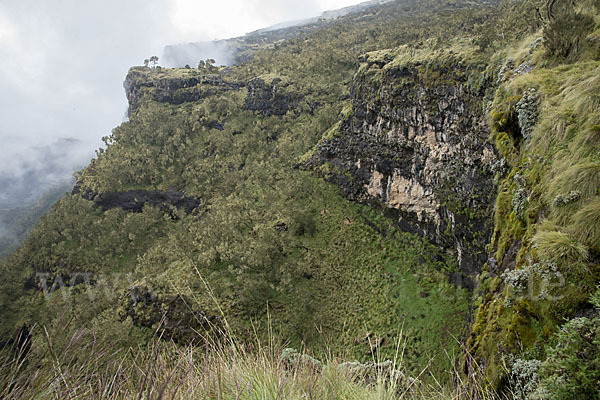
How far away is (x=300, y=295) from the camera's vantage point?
19.7 m

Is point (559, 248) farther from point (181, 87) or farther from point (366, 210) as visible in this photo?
point (181, 87)

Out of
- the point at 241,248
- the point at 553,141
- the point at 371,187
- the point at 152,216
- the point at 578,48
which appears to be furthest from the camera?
the point at 152,216

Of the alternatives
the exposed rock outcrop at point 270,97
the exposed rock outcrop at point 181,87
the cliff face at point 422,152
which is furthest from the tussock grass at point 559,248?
the exposed rock outcrop at point 181,87

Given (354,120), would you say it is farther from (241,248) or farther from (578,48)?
(578,48)

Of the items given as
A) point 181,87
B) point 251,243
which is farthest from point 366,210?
point 181,87

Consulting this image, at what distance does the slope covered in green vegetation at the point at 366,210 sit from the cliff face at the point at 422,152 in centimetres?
12

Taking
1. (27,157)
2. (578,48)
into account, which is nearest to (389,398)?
(578,48)

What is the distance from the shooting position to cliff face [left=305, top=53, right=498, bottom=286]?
1477 centimetres

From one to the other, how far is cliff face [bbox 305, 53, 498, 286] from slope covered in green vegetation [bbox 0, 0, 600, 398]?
123 millimetres

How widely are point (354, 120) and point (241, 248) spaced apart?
47.1ft

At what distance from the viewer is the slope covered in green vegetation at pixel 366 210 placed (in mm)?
4324

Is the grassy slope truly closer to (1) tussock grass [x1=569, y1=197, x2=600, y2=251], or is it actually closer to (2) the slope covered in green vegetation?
(2) the slope covered in green vegetation

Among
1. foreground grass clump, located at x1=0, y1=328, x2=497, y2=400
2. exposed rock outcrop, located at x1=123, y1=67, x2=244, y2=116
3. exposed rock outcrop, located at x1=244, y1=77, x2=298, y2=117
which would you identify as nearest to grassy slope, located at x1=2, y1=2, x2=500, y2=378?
exposed rock outcrop, located at x1=244, y1=77, x2=298, y2=117

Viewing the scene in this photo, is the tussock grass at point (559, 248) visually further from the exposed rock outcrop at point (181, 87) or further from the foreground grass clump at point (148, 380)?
the exposed rock outcrop at point (181, 87)
